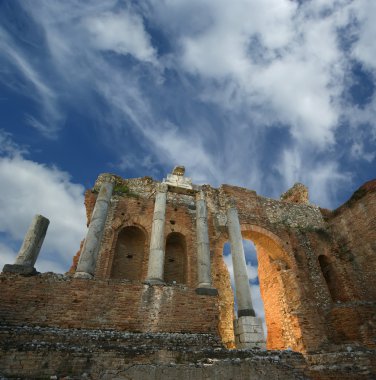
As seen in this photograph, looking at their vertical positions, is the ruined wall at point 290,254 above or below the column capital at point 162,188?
below

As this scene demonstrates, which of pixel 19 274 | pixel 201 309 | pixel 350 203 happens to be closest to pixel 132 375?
pixel 201 309

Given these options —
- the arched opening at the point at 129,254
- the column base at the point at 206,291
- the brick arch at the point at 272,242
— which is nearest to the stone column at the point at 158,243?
the column base at the point at 206,291

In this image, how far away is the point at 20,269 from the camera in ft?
26.2

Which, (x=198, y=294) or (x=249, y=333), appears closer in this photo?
(x=249, y=333)

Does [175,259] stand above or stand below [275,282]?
above

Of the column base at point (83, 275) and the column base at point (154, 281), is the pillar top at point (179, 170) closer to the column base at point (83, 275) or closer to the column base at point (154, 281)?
the column base at point (154, 281)

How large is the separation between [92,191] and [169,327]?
7069mm

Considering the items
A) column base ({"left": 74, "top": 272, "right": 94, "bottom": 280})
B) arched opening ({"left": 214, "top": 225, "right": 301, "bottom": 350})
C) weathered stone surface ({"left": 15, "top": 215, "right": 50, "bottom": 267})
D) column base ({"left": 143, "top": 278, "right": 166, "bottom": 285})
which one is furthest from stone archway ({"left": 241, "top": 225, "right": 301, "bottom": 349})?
weathered stone surface ({"left": 15, "top": 215, "right": 50, "bottom": 267})

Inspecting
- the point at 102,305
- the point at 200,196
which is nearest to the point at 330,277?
the point at 200,196

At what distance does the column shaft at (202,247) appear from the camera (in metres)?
9.98

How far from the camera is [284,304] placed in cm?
1295

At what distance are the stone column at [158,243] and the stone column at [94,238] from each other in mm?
1890

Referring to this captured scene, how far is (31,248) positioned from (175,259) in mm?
5971

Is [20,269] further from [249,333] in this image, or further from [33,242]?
[249,333]
